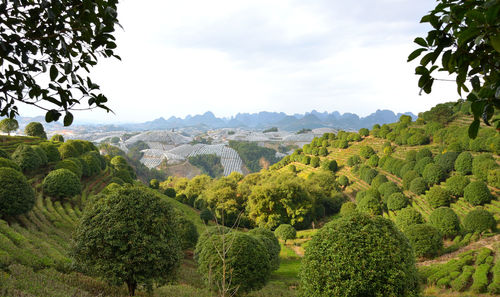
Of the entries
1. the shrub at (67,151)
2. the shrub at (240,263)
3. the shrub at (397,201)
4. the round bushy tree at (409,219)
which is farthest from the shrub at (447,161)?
the shrub at (67,151)

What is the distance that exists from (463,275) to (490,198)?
1440cm

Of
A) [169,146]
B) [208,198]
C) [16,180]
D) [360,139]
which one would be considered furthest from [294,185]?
[169,146]

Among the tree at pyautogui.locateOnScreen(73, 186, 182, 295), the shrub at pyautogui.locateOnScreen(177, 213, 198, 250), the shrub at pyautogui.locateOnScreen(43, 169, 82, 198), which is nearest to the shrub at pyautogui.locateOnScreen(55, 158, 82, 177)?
the shrub at pyautogui.locateOnScreen(43, 169, 82, 198)

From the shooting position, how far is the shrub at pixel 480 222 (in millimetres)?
19656

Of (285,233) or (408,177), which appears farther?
(408,177)

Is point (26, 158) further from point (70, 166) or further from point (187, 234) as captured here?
point (187, 234)

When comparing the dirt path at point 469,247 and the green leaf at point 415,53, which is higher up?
the green leaf at point 415,53

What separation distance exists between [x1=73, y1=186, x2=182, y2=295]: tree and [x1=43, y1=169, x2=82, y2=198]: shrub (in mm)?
13370

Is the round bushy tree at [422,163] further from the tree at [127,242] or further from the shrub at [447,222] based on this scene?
the tree at [127,242]

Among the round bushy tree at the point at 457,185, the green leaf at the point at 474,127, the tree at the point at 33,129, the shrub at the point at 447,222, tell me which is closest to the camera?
the green leaf at the point at 474,127

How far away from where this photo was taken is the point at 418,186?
98.3 feet

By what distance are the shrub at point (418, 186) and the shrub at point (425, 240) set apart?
12.5 m

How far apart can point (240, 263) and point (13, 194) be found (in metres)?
12.4

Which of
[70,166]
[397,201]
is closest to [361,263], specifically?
[397,201]
